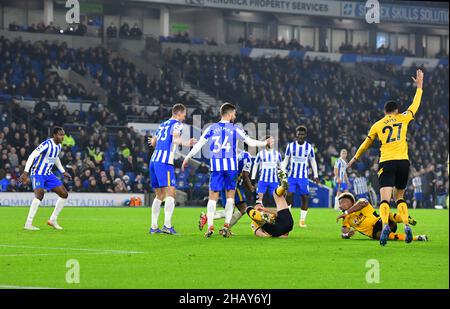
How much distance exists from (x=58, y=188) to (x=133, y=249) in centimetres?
601

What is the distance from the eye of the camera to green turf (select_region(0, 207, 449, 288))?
36.6 ft

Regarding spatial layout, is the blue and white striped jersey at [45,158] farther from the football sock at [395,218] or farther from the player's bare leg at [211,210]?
the football sock at [395,218]

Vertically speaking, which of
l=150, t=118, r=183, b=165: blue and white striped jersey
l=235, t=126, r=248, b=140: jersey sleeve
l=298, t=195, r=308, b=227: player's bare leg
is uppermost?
l=235, t=126, r=248, b=140: jersey sleeve

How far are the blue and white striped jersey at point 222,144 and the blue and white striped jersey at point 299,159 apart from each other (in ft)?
21.8

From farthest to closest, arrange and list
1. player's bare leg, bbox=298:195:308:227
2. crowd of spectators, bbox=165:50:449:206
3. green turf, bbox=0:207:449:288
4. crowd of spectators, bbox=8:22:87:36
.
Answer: crowd of spectators, bbox=165:50:449:206 < crowd of spectators, bbox=8:22:87:36 < player's bare leg, bbox=298:195:308:227 < green turf, bbox=0:207:449:288

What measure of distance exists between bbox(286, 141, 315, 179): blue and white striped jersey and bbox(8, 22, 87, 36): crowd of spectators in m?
25.5

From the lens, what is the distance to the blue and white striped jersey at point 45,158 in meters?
21.3

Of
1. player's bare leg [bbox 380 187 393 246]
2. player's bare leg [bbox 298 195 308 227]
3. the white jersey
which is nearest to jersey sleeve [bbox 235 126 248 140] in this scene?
player's bare leg [bbox 380 187 393 246]

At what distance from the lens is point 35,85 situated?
43938 mm

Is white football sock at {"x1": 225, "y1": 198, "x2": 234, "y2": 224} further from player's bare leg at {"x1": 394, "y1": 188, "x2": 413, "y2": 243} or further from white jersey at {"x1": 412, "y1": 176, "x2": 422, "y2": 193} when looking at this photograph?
white jersey at {"x1": 412, "y1": 176, "x2": 422, "y2": 193}

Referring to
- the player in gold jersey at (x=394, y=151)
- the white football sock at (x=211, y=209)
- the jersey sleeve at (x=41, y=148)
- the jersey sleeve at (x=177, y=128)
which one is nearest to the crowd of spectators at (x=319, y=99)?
the jersey sleeve at (x=41, y=148)

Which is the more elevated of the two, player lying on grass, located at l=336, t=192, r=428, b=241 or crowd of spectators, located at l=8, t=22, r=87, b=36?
crowd of spectators, located at l=8, t=22, r=87, b=36
